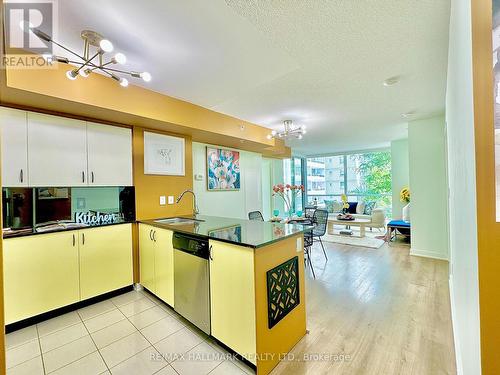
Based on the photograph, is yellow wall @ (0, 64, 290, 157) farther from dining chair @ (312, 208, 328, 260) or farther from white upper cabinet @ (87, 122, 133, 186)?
dining chair @ (312, 208, 328, 260)

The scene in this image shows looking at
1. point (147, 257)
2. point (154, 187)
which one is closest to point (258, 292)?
point (147, 257)

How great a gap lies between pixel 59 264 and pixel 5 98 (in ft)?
5.55

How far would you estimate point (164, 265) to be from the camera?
2.46 meters

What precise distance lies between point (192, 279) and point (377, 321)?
188cm

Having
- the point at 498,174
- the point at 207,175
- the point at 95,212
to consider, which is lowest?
the point at 95,212

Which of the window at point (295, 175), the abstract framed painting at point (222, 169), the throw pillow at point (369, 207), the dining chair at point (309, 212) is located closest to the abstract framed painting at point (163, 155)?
the abstract framed painting at point (222, 169)

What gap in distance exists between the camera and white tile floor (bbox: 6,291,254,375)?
1684 millimetres

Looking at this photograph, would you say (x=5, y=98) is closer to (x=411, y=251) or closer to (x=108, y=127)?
(x=108, y=127)

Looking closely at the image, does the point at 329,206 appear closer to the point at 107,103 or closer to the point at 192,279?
the point at 192,279

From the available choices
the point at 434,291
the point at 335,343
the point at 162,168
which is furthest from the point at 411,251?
the point at 162,168

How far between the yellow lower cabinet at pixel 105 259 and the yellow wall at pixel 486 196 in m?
3.20

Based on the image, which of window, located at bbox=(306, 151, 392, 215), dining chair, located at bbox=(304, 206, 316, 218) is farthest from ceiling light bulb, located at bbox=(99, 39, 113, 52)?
window, located at bbox=(306, 151, 392, 215)

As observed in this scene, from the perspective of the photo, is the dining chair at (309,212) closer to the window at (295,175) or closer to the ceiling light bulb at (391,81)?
the window at (295,175)

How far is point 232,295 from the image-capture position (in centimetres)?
170
